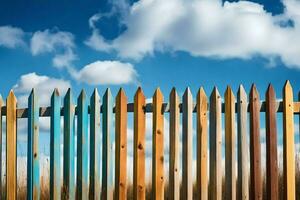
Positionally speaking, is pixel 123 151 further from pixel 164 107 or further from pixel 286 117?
pixel 286 117

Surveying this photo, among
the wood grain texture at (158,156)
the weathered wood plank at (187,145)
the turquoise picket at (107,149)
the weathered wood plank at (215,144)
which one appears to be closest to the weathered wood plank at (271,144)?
the weathered wood plank at (215,144)

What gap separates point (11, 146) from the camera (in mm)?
7742

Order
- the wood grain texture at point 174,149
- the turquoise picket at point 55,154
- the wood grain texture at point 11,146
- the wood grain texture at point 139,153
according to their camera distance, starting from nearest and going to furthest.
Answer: the wood grain texture at point 174,149, the wood grain texture at point 139,153, the turquoise picket at point 55,154, the wood grain texture at point 11,146

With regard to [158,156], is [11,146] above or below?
above

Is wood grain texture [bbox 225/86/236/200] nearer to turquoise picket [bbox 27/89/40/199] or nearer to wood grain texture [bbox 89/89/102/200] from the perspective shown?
wood grain texture [bbox 89/89/102/200]

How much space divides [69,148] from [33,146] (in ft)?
2.18

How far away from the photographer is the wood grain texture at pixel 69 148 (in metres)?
6.96

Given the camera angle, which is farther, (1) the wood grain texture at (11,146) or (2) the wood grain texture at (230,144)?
(1) the wood grain texture at (11,146)

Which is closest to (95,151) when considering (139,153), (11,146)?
(139,153)

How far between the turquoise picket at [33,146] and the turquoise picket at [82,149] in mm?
727

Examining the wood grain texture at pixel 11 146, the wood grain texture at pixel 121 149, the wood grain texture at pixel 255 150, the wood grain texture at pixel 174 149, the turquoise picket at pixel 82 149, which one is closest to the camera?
the wood grain texture at pixel 255 150

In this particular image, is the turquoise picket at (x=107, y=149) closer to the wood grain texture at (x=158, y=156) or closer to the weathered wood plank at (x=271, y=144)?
the wood grain texture at (x=158, y=156)

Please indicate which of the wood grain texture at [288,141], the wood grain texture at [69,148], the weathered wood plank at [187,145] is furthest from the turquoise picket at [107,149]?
the wood grain texture at [288,141]

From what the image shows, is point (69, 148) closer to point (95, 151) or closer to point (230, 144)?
point (95, 151)
